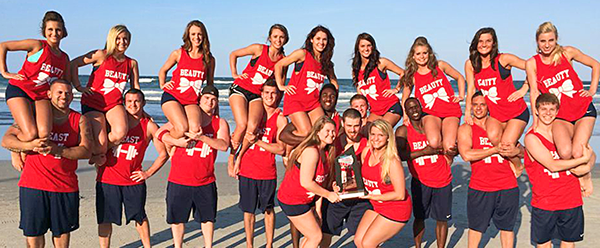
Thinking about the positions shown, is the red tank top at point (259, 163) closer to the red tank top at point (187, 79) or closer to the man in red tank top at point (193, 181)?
the man in red tank top at point (193, 181)

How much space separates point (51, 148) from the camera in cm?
643

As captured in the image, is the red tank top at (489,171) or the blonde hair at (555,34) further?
the red tank top at (489,171)

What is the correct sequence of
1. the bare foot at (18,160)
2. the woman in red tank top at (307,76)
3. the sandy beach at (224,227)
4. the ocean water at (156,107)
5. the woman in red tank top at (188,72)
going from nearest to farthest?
the bare foot at (18,160) → the woman in red tank top at (188,72) → the woman in red tank top at (307,76) → the sandy beach at (224,227) → the ocean water at (156,107)

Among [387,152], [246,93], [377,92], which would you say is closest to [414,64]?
[377,92]

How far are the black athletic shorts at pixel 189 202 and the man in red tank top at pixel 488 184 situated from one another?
333 cm

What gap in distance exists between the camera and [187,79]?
311 inches

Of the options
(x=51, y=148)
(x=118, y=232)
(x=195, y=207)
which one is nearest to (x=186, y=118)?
(x=195, y=207)

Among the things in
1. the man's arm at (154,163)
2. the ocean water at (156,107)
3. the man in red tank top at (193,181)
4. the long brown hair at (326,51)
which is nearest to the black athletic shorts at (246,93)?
the man in red tank top at (193,181)

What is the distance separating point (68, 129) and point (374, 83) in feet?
13.9

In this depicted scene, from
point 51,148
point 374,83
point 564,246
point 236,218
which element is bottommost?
point 236,218

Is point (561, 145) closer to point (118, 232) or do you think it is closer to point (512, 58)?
point (512, 58)

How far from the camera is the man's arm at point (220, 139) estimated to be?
290 inches

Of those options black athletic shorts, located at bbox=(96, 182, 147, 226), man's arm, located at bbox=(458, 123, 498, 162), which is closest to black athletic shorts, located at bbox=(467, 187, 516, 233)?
man's arm, located at bbox=(458, 123, 498, 162)

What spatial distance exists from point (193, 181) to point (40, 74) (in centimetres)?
227
